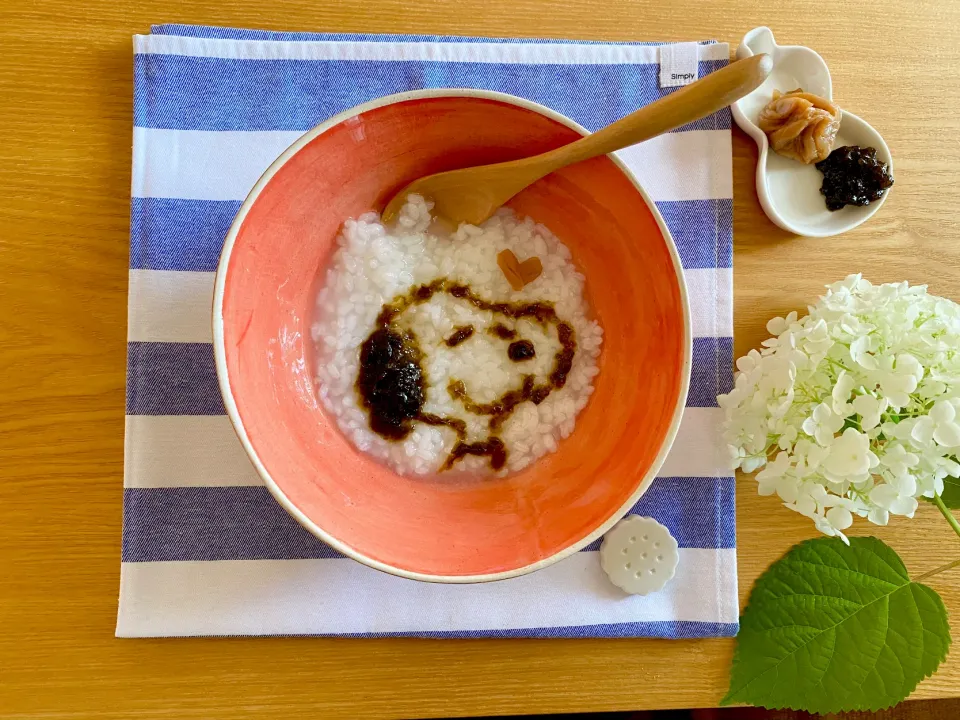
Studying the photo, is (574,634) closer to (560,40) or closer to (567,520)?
(567,520)

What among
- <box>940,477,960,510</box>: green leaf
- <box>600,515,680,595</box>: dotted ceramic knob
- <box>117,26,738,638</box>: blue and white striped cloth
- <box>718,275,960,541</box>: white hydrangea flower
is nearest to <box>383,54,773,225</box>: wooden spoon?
<box>117,26,738,638</box>: blue and white striped cloth

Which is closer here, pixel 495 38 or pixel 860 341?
pixel 860 341

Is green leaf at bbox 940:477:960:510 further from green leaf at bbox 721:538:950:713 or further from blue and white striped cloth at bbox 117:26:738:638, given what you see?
blue and white striped cloth at bbox 117:26:738:638

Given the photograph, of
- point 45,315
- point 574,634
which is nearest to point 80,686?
point 45,315

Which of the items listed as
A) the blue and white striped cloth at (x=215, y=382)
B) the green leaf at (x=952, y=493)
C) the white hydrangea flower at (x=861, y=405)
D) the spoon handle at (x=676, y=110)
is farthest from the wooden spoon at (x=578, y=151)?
the green leaf at (x=952, y=493)

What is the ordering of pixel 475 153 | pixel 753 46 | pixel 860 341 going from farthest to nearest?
pixel 753 46 < pixel 475 153 < pixel 860 341

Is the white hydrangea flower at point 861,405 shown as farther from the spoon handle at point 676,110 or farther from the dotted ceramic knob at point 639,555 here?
the spoon handle at point 676,110
